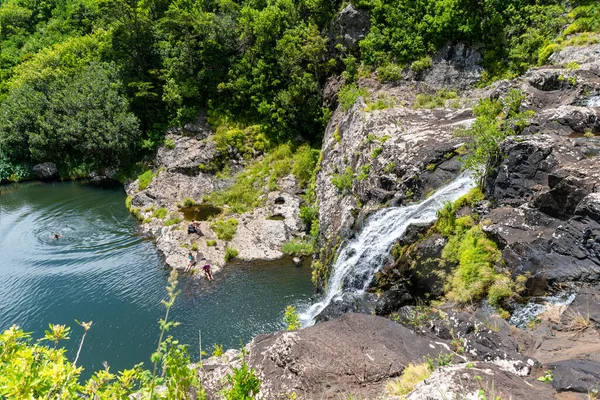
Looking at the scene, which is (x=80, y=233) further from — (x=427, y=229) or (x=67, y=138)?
(x=427, y=229)

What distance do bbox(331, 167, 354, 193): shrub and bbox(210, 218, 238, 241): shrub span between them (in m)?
7.63

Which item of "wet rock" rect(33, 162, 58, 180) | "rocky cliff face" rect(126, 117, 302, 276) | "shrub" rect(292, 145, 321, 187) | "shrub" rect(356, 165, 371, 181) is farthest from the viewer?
"wet rock" rect(33, 162, 58, 180)

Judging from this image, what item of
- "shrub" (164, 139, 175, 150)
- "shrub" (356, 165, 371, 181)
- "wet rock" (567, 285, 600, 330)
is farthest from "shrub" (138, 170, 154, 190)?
"wet rock" (567, 285, 600, 330)

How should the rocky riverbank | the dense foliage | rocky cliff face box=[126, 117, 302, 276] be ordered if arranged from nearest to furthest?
1. the rocky riverbank
2. rocky cliff face box=[126, 117, 302, 276]
3. the dense foliage

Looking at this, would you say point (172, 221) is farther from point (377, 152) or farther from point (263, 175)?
point (377, 152)

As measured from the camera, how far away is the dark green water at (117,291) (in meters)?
16.1

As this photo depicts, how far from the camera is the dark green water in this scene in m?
16.1

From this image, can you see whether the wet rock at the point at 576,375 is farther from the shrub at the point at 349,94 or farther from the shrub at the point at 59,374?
the shrub at the point at 349,94

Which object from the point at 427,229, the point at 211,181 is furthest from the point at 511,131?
the point at 211,181

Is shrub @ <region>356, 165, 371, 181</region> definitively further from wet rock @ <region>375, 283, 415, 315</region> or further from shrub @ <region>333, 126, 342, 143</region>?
wet rock @ <region>375, 283, 415, 315</region>

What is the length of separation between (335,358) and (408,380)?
1292mm

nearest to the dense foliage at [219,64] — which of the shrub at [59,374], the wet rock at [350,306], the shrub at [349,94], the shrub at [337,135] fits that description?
the shrub at [349,94]

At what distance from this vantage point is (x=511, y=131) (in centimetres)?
1325

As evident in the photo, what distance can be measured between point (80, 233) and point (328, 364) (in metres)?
24.7
